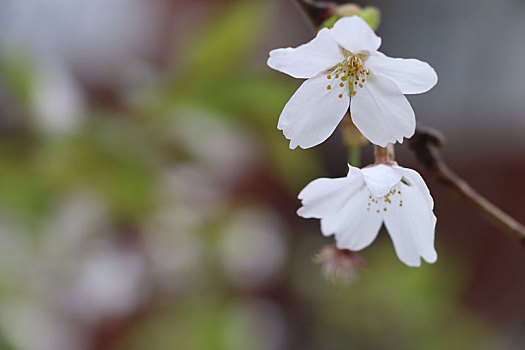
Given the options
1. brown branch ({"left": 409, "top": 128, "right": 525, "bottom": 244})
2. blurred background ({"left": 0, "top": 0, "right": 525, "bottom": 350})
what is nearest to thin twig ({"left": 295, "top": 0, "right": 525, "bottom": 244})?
brown branch ({"left": 409, "top": 128, "right": 525, "bottom": 244})

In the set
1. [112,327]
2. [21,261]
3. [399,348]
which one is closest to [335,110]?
[21,261]

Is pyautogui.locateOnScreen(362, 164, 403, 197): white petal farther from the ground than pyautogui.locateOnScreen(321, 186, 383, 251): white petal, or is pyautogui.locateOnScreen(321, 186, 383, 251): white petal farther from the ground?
pyautogui.locateOnScreen(362, 164, 403, 197): white petal

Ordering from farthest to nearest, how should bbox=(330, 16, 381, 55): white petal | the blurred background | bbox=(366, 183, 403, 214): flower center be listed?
the blurred background → bbox=(366, 183, 403, 214): flower center → bbox=(330, 16, 381, 55): white petal

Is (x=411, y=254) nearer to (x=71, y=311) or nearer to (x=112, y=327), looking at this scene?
(x=71, y=311)

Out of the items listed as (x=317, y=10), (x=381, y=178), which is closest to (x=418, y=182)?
(x=381, y=178)

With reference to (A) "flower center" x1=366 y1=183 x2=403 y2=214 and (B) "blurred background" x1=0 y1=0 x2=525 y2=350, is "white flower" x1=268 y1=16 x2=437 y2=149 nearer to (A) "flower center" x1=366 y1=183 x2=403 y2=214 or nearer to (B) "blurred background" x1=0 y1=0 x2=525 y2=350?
(A) "flower center" x1=366 y1=183 x2=403 y2=214

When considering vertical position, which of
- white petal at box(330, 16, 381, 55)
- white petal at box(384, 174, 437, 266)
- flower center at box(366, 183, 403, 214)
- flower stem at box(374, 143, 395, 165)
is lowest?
white petal at box(384, 174, 437, 266)

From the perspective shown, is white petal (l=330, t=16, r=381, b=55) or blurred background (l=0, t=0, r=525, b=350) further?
blurred background (l=0, t=0, r=525, b=350)

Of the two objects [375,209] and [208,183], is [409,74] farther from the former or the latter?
[208,183]
